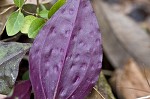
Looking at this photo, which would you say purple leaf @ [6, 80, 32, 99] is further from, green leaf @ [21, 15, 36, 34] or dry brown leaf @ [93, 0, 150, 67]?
dry brown leaf @ [93, 0, 150, 67]

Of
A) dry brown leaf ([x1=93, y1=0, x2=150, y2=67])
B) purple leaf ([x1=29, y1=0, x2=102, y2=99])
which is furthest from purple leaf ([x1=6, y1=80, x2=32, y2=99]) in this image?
dry brown leaf ([x1=93, y1=0, x2=150, y2=67])

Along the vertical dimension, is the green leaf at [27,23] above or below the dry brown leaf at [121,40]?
above

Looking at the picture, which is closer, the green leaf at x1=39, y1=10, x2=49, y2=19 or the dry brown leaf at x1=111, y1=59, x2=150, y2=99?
the green leaf at x1=39, y1=10, x2=49, y2=19

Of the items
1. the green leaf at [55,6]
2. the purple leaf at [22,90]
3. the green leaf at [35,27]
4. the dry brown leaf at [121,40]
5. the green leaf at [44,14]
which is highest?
the green leaf at [55,6]

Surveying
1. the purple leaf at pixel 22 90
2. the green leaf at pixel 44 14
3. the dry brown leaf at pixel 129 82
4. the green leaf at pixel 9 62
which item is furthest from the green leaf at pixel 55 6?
the dry brown leaf at pixel 129 82

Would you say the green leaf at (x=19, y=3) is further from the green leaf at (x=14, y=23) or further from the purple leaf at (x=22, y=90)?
the purple leaf at (x=22, y=90)

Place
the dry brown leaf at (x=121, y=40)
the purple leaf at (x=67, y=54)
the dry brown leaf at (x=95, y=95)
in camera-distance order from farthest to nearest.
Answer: the dry brown leaf at (x=121, y=40) → the dry brown leaf at (x=95, y=95) → the purple leaf at (x=67, y=54)

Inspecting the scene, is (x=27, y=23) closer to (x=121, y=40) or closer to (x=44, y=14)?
(x=44, y=14)
